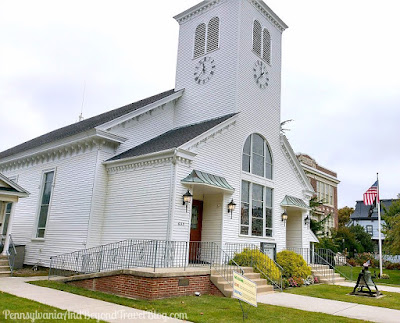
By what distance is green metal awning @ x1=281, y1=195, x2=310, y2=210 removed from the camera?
18391mm

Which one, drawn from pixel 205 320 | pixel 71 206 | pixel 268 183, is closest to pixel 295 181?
pixel 268 183

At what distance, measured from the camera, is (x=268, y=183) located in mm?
17922

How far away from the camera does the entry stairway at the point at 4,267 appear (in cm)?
1435

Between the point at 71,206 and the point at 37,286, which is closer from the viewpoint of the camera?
the point at 37,286

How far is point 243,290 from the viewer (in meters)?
7.90

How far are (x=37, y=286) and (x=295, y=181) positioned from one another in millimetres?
13470

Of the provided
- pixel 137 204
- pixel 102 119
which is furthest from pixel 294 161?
pixel 102 119

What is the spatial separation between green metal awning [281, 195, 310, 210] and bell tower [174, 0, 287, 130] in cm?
426

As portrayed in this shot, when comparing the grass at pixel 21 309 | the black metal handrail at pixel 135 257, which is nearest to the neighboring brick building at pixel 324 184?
the black metal handrail at pixel 135 257

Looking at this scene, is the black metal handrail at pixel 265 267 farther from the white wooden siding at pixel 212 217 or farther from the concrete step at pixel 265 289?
the white wooden siding at pixel 212 217

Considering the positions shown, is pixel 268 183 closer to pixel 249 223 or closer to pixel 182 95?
pixel 249 223

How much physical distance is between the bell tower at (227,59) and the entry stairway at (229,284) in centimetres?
744

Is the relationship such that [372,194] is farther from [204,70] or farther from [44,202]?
[44,202]

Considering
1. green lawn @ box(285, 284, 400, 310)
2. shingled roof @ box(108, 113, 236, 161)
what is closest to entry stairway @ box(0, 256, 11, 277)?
shingled roof @ box(108, 113, 236, 161)
